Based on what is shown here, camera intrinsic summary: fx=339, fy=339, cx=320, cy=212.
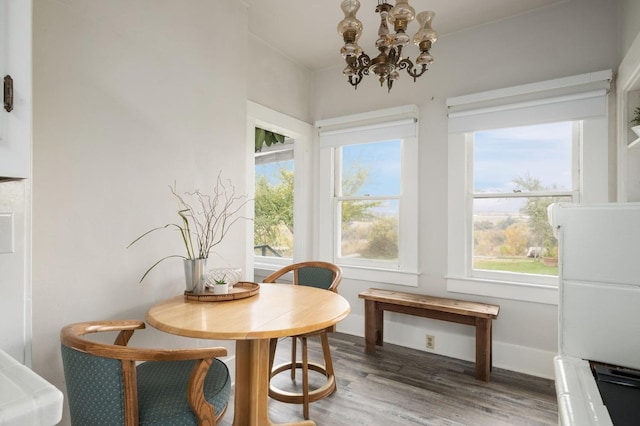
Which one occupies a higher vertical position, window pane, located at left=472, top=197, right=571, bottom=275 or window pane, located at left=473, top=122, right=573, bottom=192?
window pane, located at left=473, top=122, right=573, bottom=192

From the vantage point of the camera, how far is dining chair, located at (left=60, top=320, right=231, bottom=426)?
3.65 feet

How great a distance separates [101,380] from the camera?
1.11 metres

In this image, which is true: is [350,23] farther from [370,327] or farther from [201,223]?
[370,327]

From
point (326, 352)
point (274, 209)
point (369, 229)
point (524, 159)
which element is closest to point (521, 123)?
point (524, 159)

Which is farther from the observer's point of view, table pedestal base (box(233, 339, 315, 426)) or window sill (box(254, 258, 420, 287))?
window sill (box(254, 258, 420, 287))

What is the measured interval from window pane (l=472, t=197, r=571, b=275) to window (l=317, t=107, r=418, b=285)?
579 mm

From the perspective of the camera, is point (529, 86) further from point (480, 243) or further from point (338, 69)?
point (338, 69)

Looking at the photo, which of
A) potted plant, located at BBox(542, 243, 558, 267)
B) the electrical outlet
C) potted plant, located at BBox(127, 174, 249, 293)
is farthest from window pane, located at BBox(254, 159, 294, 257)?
potted plant, located at BBox(542, 243, 558, 267)

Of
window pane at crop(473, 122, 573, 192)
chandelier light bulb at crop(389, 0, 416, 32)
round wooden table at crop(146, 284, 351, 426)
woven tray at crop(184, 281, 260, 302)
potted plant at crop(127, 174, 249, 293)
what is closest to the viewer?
round wooden table at crop(146, 284, 351, 426)

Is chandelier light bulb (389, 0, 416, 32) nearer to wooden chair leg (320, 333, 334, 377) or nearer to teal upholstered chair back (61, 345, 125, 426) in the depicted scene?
teal upholstered chair back (61, 345, 125, 426)

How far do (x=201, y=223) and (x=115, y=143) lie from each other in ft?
2.42

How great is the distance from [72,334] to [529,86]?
3.26 m

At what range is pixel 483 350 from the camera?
258cm

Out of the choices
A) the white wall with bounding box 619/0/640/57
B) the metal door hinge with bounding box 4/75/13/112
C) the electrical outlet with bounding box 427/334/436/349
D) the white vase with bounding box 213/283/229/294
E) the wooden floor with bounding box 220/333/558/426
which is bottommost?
the wooden floor with bounding box 220/333/558/426
